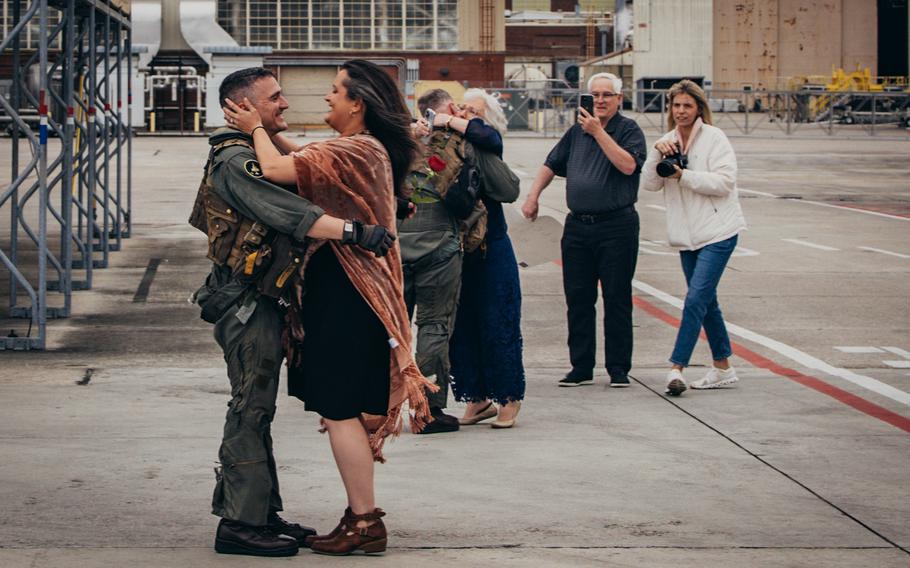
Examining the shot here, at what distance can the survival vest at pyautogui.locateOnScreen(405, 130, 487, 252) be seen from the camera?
24.8 feet

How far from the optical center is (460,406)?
8.69m

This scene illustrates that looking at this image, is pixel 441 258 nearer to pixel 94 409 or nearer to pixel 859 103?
pixel 94 409

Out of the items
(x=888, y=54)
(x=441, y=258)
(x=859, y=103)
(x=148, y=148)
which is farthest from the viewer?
(x=888, y=54)

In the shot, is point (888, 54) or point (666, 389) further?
point (888, 54)

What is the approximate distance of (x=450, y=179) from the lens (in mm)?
7559

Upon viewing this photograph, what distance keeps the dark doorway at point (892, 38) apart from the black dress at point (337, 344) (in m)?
79.8

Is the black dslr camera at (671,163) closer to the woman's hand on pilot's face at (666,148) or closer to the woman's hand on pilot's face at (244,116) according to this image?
the woman's hand on pilot's face at (666,148)

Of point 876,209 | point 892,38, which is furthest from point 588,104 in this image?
point 892,38

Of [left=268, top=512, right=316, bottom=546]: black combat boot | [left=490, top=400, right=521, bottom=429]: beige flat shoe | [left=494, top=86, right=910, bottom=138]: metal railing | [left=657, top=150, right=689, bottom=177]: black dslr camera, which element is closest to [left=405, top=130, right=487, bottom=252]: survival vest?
[left=490, top=400, right=521, bottom=429]: beige flat shoe

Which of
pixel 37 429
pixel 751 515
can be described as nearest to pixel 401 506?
pixel 751 515

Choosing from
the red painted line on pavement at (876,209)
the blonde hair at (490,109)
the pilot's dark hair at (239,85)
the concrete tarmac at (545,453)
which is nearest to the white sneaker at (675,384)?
the concrete tarmac at (545,453)

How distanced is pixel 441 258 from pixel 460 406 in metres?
1.41

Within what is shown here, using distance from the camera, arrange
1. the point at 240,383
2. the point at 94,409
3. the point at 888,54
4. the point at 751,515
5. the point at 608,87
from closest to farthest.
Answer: the point at 240,383 → the point at 751,515 → the point at 94,409 → the point at 608,87 → the point at 888,54

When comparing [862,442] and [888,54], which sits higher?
[888,54]
